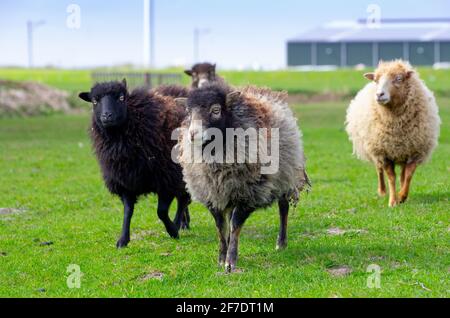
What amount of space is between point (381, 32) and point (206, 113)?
272ft

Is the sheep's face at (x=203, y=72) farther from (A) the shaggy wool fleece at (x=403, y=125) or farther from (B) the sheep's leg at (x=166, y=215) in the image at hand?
(B) the sheep's leg at (x=166, y=215)

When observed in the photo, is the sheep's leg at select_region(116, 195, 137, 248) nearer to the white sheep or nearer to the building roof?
the white sheep

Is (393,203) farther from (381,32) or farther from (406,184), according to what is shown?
(381,32)

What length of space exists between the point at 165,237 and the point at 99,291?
3079 millimetres

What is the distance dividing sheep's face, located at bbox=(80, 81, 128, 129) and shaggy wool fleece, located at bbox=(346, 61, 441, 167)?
4432 millimetres

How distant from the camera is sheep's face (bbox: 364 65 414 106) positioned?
42.2 ft

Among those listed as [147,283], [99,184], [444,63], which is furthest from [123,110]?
[444,63]

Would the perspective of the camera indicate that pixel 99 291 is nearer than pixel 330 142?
Yes

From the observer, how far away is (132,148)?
10.8m

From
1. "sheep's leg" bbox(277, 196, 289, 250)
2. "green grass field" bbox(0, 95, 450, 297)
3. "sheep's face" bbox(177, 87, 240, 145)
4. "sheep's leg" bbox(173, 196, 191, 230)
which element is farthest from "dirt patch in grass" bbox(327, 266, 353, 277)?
"sheep's leg" bbox(173, 196, 191, 230)

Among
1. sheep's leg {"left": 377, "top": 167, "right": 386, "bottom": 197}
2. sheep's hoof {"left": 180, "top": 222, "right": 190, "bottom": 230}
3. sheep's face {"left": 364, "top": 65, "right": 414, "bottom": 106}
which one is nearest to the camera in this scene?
sheep's hoof {"left": 180, "top": 222, "right": 190, "bottom": 230}

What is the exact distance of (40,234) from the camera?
37.9 ft

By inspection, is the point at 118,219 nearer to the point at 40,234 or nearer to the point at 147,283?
the point at 40,234
